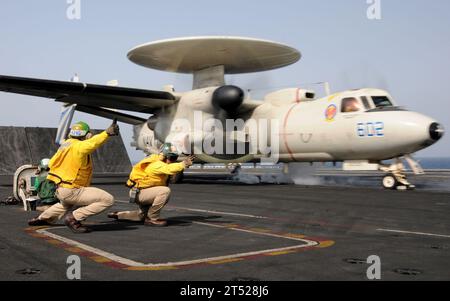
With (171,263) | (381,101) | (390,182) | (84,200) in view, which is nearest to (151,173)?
(84,200)

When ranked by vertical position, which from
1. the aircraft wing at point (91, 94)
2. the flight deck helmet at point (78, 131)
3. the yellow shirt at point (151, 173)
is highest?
the aircraft wing at point (91, 94)

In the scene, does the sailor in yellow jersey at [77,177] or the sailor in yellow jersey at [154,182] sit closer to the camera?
the sailor in yellow jersey at [77,177]

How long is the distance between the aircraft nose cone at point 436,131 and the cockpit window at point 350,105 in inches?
114

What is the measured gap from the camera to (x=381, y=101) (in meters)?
17.9

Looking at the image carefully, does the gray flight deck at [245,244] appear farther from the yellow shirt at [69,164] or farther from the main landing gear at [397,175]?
the main landing gear at [397,175]

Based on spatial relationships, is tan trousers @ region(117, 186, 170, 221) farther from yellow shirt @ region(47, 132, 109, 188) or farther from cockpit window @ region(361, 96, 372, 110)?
cockpit window @ region(361, 96, 372, 110)

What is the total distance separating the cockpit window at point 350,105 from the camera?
18.0 m

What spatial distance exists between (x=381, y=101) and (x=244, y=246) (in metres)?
13.3

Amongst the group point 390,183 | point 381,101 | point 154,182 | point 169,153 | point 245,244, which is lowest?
point 390,183

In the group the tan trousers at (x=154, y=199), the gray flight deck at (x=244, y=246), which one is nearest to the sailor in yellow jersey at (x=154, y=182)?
the tan trousers at (x=154, y=199)

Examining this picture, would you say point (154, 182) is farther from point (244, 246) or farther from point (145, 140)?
point (145, 140)

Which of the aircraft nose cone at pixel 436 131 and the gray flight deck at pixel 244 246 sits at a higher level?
the aircraft nose cone at pixel 436 131
